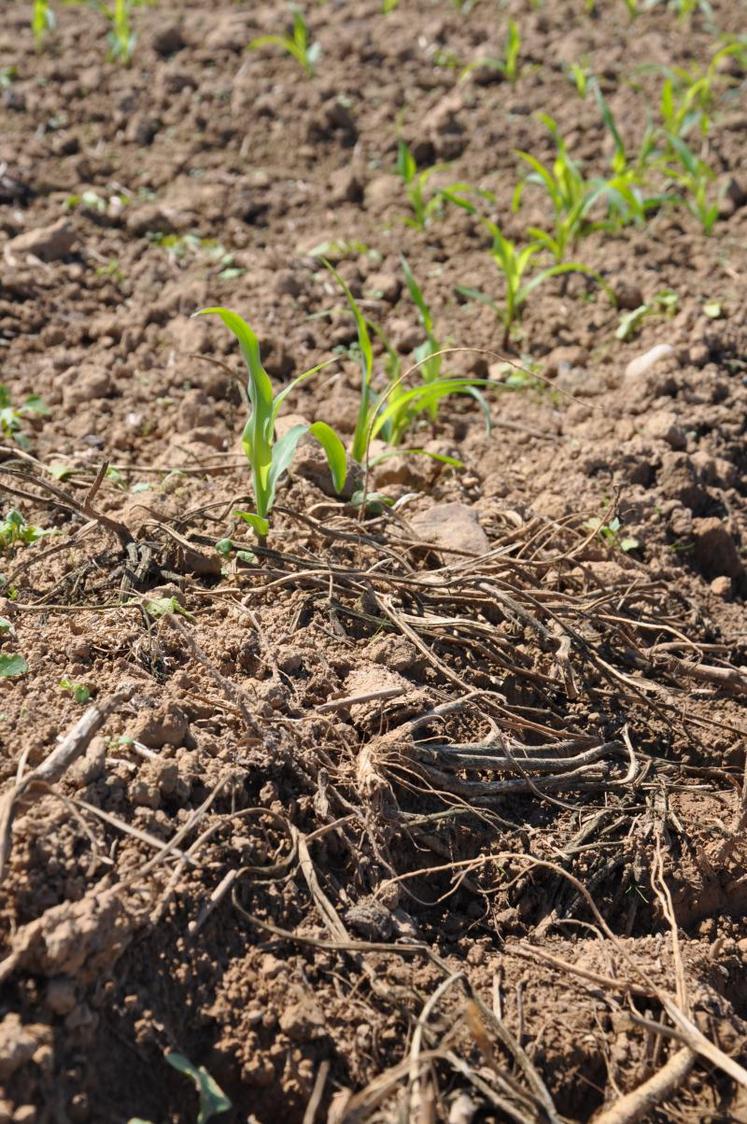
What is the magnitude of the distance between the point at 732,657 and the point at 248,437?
3.84 feet

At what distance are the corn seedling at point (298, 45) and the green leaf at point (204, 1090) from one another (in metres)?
3.82

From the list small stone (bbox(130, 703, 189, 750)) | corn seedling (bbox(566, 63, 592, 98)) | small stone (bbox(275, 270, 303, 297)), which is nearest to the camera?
small stone (bbox(130, 703, 189, 750))

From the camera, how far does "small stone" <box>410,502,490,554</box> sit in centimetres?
232

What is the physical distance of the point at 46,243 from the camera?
333 cm

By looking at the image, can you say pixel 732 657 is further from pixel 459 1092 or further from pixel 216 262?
pixel 216 262

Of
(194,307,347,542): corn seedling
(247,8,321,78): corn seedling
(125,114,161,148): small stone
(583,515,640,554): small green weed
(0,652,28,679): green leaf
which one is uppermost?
(247,8,321,78): corn seedling

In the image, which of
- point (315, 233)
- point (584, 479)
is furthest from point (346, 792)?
point (315, 233)

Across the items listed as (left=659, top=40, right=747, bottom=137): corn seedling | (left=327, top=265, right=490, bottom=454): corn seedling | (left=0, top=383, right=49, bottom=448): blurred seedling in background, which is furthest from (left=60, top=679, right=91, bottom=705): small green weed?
(left=659, top=40, right=747, bottom=137): corn seedling

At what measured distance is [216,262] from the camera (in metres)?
3.39

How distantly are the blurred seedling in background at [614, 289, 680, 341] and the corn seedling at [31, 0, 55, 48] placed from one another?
8.88 feet

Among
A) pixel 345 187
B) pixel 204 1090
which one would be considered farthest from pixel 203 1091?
pixel 345 187

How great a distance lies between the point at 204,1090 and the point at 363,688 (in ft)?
2.41

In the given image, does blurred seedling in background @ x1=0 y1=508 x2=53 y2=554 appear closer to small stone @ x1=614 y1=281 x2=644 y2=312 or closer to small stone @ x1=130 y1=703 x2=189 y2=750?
small stone @ x1=130 y1=703 x2=189 y2=750

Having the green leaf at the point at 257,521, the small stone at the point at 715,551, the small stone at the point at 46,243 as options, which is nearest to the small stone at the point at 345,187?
the small stone at the point at 46,243
